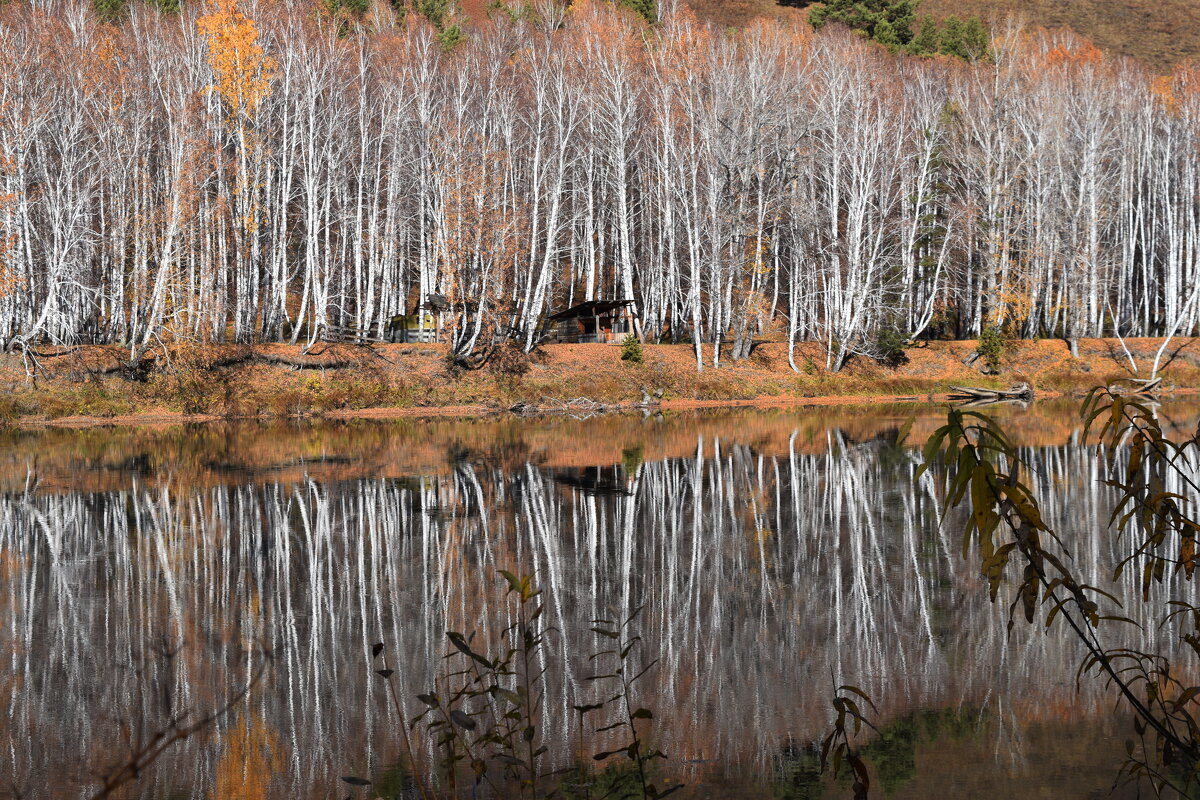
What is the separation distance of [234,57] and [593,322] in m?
20.5

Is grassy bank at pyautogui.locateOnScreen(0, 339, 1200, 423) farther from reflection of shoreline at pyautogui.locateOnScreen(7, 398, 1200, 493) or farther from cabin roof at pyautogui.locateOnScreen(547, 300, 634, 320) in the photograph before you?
cabin roof at pyautogui.locateOnScreen(547, 300, 634, 320)

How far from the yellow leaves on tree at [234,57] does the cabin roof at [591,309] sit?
16.3 meters

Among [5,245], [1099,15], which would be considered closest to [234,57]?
[5,245]

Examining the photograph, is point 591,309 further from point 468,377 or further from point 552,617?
point 552,617

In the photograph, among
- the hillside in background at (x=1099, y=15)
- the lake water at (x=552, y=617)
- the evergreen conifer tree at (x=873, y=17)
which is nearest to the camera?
the lake water at (x=552, y=617)

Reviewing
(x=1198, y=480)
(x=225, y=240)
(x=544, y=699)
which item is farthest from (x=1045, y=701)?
(x=225, y=240)

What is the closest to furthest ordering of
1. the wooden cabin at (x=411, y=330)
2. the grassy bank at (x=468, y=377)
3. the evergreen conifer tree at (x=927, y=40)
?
1. the grassy bank at (x=468, y=377)
2. the wooden cabin at (x=411, y=330)
3. the evergreen conifer tree at (x=927, y=40)

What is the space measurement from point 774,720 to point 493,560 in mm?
5619

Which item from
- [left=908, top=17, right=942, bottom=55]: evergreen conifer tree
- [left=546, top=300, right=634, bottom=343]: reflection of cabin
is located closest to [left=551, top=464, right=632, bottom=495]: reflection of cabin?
[left=546, top=300, right=634, bottom=343]: reflection of cabin

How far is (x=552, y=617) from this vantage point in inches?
366

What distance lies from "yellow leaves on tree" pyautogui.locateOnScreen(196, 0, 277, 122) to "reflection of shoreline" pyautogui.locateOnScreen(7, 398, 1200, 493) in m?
13.1

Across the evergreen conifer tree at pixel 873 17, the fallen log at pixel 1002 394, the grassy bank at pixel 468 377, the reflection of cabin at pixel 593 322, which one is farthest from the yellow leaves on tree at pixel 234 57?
the evergreen conifer tree at pixel 873 17

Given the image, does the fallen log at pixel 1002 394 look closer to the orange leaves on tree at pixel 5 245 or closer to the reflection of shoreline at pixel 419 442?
the reflection of shoreline at pixel 419 442

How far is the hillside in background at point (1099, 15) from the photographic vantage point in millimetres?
94438
